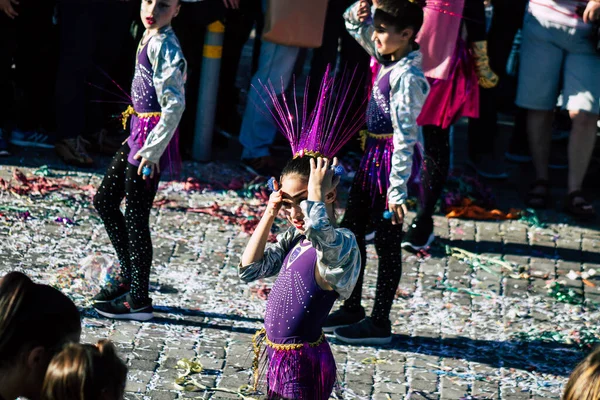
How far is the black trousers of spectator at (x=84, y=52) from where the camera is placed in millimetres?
7215

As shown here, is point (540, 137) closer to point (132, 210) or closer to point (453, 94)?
point (453, 94)

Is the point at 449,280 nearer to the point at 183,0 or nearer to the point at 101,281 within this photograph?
the point at 101,281

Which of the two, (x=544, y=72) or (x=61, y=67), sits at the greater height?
(x=544, y=72)

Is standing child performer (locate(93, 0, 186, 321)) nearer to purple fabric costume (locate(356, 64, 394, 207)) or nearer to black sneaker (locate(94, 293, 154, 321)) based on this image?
black sneaker (locate(94, 293, 154, 321))

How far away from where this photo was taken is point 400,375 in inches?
192

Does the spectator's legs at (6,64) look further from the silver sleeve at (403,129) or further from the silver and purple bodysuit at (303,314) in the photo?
the silver and purple bodysuit at (303,314)

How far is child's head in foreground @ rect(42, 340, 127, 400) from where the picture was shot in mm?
2688

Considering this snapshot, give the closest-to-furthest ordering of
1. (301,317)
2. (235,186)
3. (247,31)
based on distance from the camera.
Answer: (301,317)
(235,186)
(247,31)

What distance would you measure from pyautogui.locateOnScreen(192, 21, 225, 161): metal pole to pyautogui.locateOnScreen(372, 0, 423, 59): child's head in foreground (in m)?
2.59

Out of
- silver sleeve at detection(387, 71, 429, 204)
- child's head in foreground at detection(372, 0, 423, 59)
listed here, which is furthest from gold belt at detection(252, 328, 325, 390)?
child's head in foreground at detection(372, 0, 423, 59)

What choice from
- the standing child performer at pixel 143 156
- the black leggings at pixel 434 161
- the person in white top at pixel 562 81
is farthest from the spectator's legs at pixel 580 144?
the standing child performer at pixel 143 156

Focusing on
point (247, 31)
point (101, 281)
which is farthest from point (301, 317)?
point (247, 31)

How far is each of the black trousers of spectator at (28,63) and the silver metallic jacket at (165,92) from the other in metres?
2.69

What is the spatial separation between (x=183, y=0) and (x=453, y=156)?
264 centimetres
